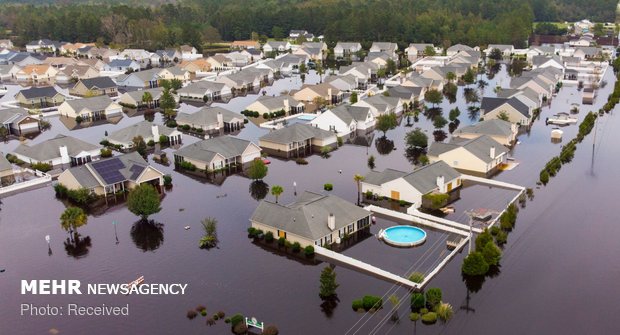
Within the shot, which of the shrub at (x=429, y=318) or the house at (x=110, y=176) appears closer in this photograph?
the shrub at (x=429, y=318)

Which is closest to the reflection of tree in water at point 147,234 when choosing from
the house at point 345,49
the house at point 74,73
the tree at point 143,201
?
the tree at point 143,201

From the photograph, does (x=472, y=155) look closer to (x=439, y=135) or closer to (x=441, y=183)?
(x=441, y=183)

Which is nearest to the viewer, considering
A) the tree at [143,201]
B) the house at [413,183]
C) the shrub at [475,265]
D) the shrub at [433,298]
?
the shrub at [433,298]

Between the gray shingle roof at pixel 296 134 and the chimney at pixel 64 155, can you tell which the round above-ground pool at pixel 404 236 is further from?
the chimney at pixel 64 155

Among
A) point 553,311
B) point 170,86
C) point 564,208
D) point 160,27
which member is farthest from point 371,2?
point 553,311

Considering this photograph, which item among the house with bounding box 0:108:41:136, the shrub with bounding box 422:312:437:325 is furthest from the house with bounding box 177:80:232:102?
the shrub with bounding box 422:312:437:325

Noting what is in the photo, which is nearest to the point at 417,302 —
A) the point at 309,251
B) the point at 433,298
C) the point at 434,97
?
the point at 433,298

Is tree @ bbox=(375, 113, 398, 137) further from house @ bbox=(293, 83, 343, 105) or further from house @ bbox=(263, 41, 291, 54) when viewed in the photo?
house @ bbox=(263, 41, 291, 54)
